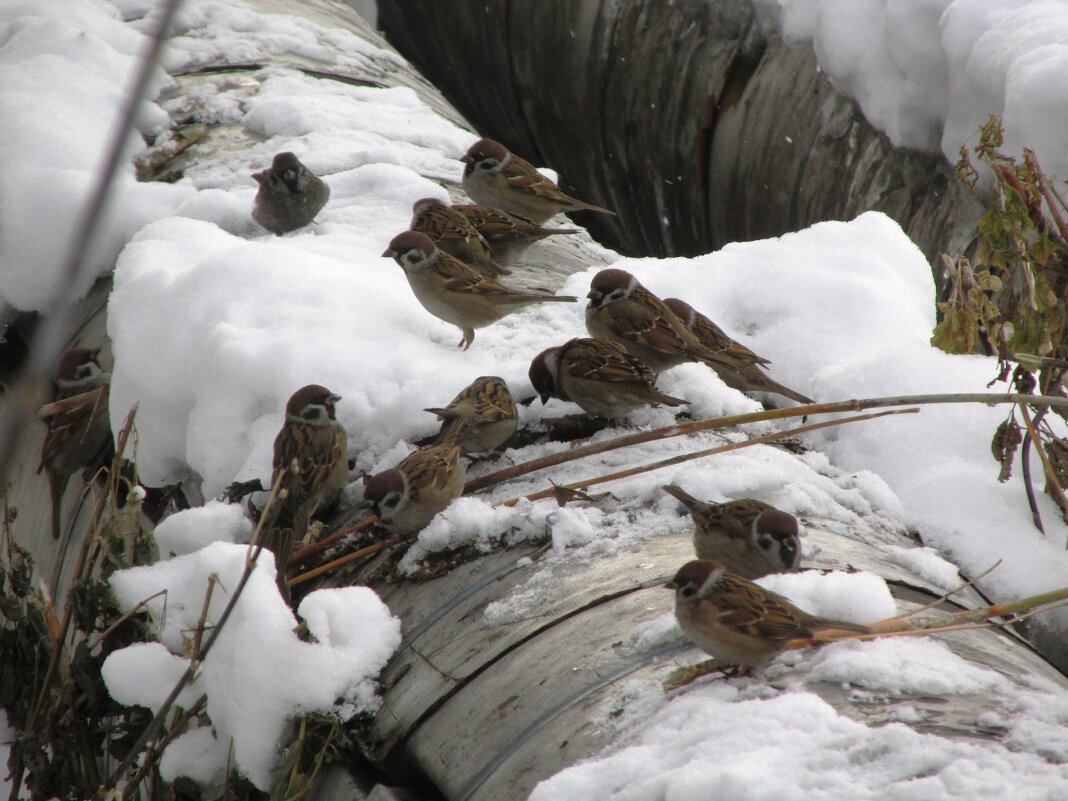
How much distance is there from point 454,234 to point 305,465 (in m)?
1.72

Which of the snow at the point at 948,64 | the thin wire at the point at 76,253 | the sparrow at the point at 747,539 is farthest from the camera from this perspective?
the snow at the point at 948,64

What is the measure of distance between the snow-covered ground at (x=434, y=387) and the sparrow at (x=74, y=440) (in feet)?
1.36

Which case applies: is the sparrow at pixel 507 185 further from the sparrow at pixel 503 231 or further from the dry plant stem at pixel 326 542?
the dry plant stem at pixel 326 542

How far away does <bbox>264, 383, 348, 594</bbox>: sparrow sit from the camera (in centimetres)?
289

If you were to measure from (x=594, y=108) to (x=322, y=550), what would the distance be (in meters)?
5.53

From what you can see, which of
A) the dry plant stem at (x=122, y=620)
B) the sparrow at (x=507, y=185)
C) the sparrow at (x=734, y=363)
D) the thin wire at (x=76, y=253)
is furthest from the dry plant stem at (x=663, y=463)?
the thin wire at (x=76, y=253)

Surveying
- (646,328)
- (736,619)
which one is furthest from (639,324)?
(736,619)

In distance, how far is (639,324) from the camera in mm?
3768

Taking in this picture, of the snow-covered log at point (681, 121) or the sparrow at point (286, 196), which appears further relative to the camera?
the snow-covered log at point (681, 121)

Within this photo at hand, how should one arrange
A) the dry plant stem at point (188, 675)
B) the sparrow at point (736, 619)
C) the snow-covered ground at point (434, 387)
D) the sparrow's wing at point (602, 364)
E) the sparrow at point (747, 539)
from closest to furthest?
the snow-covered ground at point (434, 387)
the sparrow at point (736, 619)
the dry plant stem at point (188, 675)
the sparrow at point (747, 539)
the sparrow's wing at point (602, 364)

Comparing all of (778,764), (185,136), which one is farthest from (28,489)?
(778,764)

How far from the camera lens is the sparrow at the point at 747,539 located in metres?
2.60

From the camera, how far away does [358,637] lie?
8.39 feet

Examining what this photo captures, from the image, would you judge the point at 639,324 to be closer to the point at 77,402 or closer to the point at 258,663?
the point at 258,663
